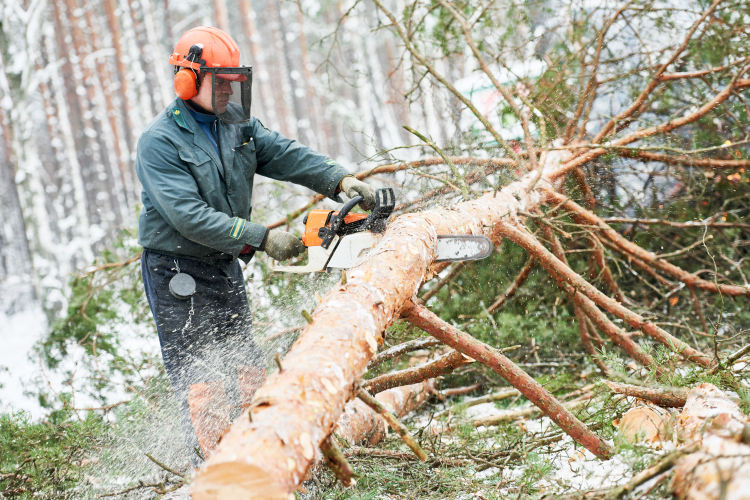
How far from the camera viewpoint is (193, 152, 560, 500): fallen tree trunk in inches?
44.3

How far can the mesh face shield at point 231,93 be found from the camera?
7.74 ft

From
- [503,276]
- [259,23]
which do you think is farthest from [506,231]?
[259,23]

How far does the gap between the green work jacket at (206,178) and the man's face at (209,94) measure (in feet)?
0.27

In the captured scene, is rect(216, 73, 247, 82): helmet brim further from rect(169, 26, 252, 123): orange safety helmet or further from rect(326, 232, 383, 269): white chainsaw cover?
rect(326, 232, 383, 269): white chainsaw cover

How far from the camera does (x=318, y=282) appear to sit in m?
3.02

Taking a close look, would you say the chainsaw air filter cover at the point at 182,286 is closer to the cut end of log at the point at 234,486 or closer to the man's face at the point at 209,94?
the man's face at the point at 209,94

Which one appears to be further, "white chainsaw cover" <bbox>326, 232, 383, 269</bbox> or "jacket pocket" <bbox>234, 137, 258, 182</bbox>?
"jacket pocket" <bbox>234, 137, 258, 182</bbox>

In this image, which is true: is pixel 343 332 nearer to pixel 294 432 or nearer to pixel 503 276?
pixel 294 432

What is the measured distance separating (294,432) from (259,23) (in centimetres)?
1895

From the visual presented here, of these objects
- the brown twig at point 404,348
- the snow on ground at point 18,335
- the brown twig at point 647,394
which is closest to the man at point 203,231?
the brown twig at point 404,348

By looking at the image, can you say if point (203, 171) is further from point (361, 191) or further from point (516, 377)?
point (516, 377)

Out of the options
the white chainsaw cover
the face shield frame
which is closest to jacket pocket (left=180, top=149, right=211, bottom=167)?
the face shield frame

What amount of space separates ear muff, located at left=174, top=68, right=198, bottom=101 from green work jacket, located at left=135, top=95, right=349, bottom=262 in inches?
2.7

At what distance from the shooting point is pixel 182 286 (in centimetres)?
238
